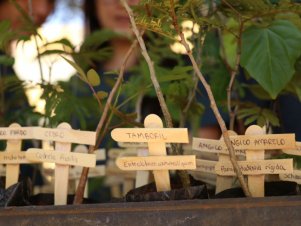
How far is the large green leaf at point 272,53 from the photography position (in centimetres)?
87

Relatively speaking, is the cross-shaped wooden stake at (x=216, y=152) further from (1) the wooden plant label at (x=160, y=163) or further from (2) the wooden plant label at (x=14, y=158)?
(2) the wooden plant label at (x=14, y=158)

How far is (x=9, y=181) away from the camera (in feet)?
3.09

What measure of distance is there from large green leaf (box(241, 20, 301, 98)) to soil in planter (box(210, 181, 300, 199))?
13 cm

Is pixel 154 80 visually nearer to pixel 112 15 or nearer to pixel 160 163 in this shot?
pixel 160 163

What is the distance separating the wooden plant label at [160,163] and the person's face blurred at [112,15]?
1262mm

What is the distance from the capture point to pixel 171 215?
2.42 feet

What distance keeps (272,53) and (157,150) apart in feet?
0.76

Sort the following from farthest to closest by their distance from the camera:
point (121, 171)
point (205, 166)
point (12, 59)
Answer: point (121, 171), point (12, 59), point (205, 166)

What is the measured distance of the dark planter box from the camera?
0.74 meters

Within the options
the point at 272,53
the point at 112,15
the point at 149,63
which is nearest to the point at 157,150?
the point at 149,63

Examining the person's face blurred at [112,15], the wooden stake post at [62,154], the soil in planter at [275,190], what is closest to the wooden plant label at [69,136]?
the wooden stake post at [62,154]

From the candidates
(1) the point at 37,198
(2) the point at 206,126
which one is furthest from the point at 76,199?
(2) the point at 206,126

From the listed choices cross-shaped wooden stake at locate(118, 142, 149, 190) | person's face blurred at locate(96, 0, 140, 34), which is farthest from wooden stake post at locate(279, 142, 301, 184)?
person's face blurred at locate(96, 0, 140, 34)

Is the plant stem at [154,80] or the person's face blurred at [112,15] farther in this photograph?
the person's face blurred at [112,15]
